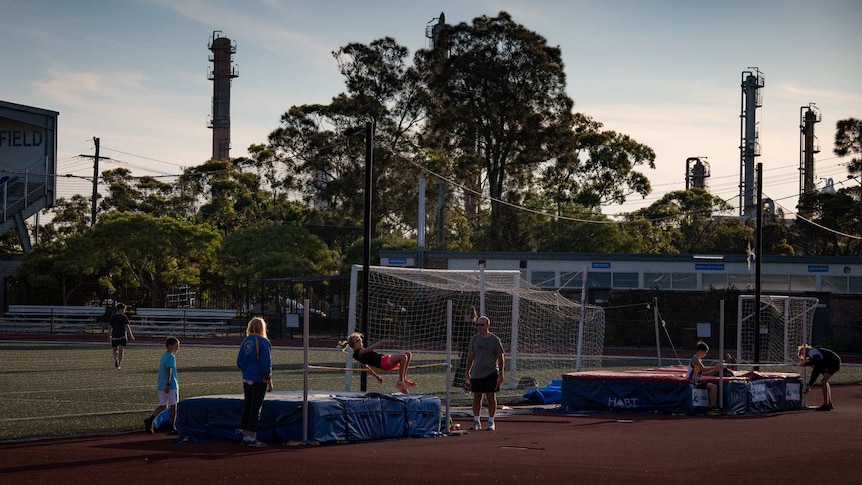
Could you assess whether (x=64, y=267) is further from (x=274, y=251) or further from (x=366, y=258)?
(x=366, y=258)

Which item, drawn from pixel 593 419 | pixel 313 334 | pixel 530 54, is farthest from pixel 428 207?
→ pixel 593 419

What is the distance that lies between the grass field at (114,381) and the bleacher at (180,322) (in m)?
7.50

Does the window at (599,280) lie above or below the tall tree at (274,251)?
below

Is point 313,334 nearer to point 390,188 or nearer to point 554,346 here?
point 390,188

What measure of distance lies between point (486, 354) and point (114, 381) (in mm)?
11984

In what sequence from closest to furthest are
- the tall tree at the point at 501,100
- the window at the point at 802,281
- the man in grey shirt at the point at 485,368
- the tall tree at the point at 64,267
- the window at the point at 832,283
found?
the man in grey shirt at the point at 485,368
the window at the point at 802,281
the window at the point at 832,283
the tall tree at the point at 64,267
the tall tree at the point at 501,100

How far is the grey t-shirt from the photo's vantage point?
58.9ft

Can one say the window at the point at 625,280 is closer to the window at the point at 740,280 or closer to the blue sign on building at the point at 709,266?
the blue sign on building at the point at 709,266

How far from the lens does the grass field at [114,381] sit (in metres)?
17.9

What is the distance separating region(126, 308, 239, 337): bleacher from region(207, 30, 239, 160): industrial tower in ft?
179

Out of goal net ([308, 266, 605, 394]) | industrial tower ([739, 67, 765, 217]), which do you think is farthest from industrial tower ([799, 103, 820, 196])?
goal net ([308, 266, 605, 394])

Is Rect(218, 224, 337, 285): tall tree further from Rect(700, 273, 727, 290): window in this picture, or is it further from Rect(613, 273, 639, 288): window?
Rect(700, 273, 727, 290): window

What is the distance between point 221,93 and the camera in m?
111

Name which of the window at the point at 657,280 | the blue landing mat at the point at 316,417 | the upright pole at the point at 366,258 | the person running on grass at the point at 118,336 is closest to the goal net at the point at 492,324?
the upright pole at the point at 366,258
